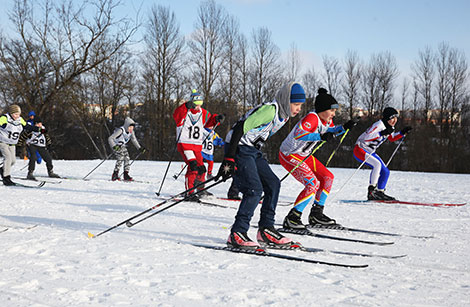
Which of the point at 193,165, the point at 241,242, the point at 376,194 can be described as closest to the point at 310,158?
the point at 241,242

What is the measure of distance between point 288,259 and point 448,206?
5.29m

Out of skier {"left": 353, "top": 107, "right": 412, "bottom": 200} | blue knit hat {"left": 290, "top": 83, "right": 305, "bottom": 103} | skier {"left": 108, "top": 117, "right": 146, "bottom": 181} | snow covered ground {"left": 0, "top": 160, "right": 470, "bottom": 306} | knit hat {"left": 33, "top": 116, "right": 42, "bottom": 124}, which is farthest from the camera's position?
knit hat {"left": 33, "top": 116, "right": 42, "bottom": 124}

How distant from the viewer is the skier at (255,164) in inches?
153

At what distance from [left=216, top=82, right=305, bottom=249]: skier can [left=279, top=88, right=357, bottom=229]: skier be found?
32.6 inches

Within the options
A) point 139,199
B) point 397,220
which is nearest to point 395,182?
point 397,220

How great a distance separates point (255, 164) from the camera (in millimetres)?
4102

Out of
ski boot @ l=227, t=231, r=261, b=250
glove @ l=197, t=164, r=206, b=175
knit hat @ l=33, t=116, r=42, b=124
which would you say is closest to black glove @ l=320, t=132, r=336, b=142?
ski boot @ l=227, t=231, r=261, b=250

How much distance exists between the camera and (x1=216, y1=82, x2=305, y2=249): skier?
3.88 meters

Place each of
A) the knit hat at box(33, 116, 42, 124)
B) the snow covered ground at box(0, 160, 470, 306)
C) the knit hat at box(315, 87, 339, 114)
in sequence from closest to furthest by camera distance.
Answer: the snow covered ground at box(0, 160, 470, 306) < the knit hat at box(315, 87, 339, 114) < the knit hat at box(33, 116, 42, 124)

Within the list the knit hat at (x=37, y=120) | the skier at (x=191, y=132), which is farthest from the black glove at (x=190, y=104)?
the knit hat at (x=37, y=120)

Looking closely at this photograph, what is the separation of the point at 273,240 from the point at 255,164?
77 centimetres

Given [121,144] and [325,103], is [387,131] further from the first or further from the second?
[121,144]

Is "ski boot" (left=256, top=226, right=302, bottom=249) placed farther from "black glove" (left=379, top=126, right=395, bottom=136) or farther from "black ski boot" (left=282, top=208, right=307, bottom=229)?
"black glove" (left=379, top=126, right=395, bottom=136)

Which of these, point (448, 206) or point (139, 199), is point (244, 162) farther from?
point (448, 206)
